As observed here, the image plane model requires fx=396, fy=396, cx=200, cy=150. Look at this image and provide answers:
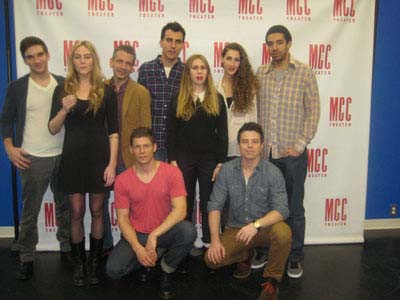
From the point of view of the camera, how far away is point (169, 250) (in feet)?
8.89

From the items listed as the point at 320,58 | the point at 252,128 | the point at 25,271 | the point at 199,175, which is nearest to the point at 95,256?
the point at 25,271

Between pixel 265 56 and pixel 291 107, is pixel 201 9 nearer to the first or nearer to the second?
pixel 265 56

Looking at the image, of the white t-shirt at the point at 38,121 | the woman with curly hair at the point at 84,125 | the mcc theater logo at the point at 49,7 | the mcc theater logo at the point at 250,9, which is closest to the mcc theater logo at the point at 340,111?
the mcc theater logo at the point at 250,9

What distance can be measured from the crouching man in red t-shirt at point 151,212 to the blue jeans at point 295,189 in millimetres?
Result: 810

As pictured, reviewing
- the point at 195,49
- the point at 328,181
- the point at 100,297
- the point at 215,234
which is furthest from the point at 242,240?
the point at 195,49

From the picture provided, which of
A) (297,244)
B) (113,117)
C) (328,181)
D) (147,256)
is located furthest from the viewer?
(328,181)

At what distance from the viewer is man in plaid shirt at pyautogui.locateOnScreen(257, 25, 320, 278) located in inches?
113

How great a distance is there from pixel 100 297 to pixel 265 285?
1098 mm

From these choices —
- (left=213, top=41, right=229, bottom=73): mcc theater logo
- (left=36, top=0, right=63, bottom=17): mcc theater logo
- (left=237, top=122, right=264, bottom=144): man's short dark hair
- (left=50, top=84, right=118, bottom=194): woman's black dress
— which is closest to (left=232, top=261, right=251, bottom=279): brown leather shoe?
(left=237, top=122, right=264, bottom=144): man's short dark hair

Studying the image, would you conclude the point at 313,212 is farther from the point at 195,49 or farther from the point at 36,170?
the point at 36,170

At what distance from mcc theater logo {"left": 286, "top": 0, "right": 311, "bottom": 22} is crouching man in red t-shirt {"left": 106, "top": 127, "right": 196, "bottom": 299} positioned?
1.78m

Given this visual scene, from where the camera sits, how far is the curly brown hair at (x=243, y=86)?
9.52 feet

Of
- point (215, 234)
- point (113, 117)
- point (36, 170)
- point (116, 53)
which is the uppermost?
point (116, 53)

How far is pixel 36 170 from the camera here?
281 centimetres
